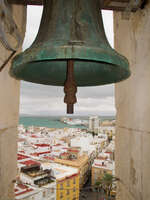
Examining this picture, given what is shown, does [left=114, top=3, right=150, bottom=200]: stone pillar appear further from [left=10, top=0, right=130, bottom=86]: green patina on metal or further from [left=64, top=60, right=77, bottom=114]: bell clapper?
[left=64, top=60, right=77, bottom=114]: bell clapper

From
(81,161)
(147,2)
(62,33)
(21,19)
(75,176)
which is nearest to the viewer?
(62,33)

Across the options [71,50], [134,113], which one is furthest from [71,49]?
[134,113]

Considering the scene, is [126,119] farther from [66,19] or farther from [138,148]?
[66,19]

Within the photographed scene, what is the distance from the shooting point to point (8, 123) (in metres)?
1.57

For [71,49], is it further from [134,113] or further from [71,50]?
[134,113]

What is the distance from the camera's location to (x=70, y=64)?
1.13m

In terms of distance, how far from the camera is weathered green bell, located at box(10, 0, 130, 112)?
817mm

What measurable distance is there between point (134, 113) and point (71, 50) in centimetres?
96

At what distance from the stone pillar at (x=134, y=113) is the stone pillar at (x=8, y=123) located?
3.45ft

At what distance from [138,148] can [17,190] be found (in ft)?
23.6

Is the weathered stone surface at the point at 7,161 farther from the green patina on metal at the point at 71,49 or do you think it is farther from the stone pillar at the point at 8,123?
the green patina on metal at the point at 71,49

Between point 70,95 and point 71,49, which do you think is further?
point 70,95

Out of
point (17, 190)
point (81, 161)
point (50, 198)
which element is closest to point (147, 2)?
point (17, 190)

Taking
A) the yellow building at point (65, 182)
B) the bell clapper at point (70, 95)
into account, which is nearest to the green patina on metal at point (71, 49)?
the bell clapper at point (70, 95)
